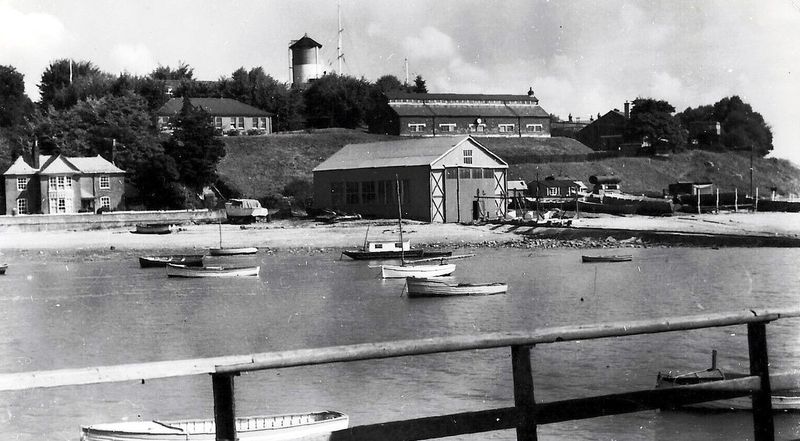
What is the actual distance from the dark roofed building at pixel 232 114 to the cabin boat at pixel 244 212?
32.6 meters

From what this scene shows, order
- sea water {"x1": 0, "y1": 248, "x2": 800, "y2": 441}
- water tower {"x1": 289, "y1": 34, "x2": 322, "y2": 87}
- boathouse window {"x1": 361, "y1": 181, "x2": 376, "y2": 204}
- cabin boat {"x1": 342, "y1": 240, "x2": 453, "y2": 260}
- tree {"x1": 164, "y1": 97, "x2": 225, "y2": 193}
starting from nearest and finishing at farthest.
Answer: sea water {"x1": 0, "y1": 248, "x2": 800, "y2": 441}, cabin boat {"x1": 342, "y1": 240, "x2": 453, "y2": 260}, boathouse window {"x1": 361, "y1": 181, "x2": 376, "y2": 204}, tree {"x1": 164, "y1": 97, "x2": 225, "y2": 193}, water tower {"x1": 289, "y1": 34, "x2": 322, "y2": 87}

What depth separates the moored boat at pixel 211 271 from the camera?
1879 inches

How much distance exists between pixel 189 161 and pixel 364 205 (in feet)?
48.8

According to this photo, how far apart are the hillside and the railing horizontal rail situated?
264 ft

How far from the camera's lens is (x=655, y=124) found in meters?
116

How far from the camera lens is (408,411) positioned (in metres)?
19.1

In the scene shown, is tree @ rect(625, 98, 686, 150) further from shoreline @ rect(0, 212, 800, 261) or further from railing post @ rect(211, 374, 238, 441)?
railing post @ rect(211, 374, 238, 441)

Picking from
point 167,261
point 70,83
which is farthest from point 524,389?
point 70,83

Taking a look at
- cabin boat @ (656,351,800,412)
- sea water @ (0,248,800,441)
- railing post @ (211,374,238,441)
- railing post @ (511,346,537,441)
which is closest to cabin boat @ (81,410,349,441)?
sea water @ (0,248,800,441)

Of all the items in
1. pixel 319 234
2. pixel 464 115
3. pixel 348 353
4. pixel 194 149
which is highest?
pixel 464 115

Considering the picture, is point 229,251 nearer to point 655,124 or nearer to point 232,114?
point 232,114

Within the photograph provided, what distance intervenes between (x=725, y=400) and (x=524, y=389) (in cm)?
983

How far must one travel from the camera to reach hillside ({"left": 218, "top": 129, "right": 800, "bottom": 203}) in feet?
307

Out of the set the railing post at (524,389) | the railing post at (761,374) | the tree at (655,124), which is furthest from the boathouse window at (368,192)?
the railing post at (524,389)
